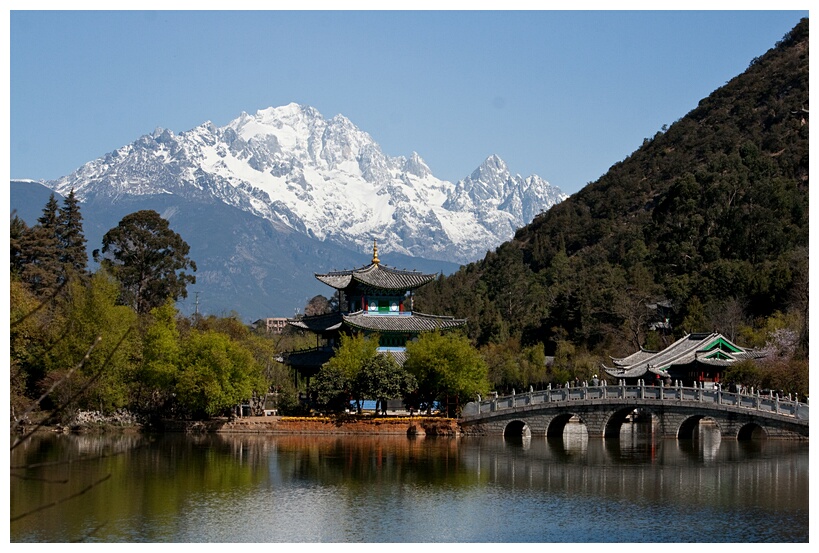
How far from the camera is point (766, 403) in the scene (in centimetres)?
4350

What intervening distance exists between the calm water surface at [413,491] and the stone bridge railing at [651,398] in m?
1.50

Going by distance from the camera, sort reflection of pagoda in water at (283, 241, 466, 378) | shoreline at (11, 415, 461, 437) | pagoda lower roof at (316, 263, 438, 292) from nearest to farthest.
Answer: shoreline at (11, 415, 461, 437) < reflection of pagoda in water at (283, 241, 466, 378) < pagoda lower roof at (316, 263, 438, 292)

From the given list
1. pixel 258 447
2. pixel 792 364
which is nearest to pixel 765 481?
pixel 792 364

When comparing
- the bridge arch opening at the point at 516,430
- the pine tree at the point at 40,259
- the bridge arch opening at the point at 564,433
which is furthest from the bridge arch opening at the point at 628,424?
the pine tree at the point at 40,259

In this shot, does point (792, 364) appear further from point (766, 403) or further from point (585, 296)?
point (585, 296)

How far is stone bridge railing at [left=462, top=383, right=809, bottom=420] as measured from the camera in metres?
43.2

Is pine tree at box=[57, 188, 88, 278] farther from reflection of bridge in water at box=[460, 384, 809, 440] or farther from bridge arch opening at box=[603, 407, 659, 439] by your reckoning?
bridge arch opening at box=[603, 407, 659, 439]

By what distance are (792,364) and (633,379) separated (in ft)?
37.4

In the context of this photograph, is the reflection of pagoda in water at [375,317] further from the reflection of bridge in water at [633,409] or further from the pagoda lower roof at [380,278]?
the reflection of bridge in water at [633,409]

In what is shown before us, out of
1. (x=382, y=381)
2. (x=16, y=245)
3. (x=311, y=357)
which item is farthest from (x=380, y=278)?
(x=16, y=245)

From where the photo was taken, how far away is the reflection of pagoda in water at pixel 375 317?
192 ft

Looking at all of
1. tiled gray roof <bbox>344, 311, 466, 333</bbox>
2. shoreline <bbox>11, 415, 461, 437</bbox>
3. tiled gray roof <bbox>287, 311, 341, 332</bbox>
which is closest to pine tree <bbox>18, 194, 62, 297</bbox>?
tiled gray roof <bbox>287, 311, 341, 332</bbox>

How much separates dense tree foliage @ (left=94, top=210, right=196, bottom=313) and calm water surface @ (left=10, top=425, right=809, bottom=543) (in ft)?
98.1

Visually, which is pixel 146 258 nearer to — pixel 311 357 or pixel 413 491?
pixel 311 357
